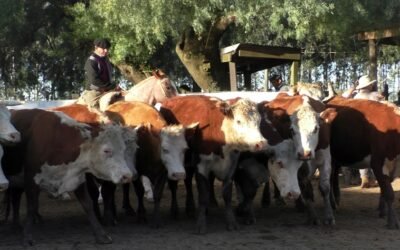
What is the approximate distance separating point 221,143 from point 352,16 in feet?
26.6

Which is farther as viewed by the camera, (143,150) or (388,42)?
(388,42)

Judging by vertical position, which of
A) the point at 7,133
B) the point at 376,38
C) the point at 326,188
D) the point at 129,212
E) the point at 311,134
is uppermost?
the point at 376,38

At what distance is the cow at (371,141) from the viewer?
318 inches

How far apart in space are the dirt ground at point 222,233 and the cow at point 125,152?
26 cm

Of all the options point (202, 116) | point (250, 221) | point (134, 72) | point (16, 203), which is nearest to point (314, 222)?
point (250, 221)

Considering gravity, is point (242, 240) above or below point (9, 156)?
below

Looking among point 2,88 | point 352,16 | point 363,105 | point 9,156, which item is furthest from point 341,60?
point 9,156

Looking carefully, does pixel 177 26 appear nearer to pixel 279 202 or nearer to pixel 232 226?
pixel 279 202

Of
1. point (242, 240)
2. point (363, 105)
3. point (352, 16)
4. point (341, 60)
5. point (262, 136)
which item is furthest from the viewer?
point (341, 60)

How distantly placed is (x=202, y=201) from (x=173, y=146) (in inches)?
30.3

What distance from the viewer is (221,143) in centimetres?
779

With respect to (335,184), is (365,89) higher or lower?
higher

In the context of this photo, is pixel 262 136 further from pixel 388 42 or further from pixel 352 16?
pixel 388 42

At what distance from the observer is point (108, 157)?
22.5 feet
